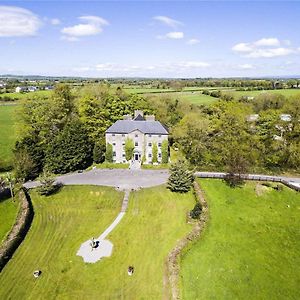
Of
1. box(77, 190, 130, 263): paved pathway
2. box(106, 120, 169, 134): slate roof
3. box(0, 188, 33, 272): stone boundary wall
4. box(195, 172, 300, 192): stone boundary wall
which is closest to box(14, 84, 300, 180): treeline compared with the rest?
box(195, 172, 300, 192): stone boundary wall

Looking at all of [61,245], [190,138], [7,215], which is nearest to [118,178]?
[190,138]

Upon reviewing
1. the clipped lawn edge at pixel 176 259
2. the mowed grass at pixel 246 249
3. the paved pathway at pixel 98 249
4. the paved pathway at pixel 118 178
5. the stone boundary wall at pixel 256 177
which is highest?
the stone boundary wall at pixel 256 177

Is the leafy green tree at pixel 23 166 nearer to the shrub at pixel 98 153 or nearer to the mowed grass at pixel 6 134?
the mowed grass at pixel 6 134

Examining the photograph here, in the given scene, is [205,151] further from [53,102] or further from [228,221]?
[53,102]

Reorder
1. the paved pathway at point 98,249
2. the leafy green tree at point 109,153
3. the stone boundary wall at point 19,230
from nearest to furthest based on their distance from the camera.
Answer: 1. the stone boundary wall at point 19,230
2. the paved pathway at point 98,249
3. the leafy green tree at point 109,153

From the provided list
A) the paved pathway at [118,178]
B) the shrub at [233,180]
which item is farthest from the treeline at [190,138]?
the paved pathway at [118,178]

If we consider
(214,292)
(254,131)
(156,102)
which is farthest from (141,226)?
(156,102)

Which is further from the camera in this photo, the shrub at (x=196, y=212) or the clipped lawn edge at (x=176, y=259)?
the shrub at (x=196, y=212)
